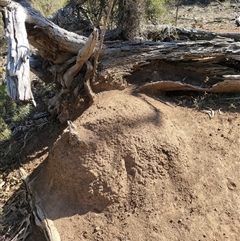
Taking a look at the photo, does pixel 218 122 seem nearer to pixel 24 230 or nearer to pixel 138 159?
pixel 138 159

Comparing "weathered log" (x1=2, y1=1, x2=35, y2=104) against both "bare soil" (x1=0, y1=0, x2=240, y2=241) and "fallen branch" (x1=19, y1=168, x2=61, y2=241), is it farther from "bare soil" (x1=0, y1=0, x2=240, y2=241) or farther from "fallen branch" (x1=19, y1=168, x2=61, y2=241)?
"fallen branch" (x1=19, y1=168, x2=61, y2=241)

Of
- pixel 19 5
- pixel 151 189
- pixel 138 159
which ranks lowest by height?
pixel 151 189

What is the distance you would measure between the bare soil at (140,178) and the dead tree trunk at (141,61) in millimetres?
399

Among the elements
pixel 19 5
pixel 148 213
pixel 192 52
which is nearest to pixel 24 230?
pixel 148 213

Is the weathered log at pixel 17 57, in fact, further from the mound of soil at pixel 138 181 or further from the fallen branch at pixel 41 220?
the fallen branch at pixel 41 220

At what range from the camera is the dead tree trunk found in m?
3.64

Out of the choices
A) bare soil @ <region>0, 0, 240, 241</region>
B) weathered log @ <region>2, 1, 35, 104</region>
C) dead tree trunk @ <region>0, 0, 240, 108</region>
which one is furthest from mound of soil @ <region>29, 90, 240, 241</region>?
weathered log @ <region>2, 1, 35, 104</region>

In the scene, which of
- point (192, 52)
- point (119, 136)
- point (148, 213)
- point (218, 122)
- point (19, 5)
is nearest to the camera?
point (148, 213)

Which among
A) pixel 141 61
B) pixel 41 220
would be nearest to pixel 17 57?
pixel 41 220

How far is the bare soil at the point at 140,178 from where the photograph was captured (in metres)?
2.91

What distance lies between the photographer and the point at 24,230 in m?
3.06

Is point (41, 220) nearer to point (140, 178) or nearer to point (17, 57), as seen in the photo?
point (140, 178)

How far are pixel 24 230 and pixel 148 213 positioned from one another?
1003mm

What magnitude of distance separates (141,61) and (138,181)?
4.29 feet
